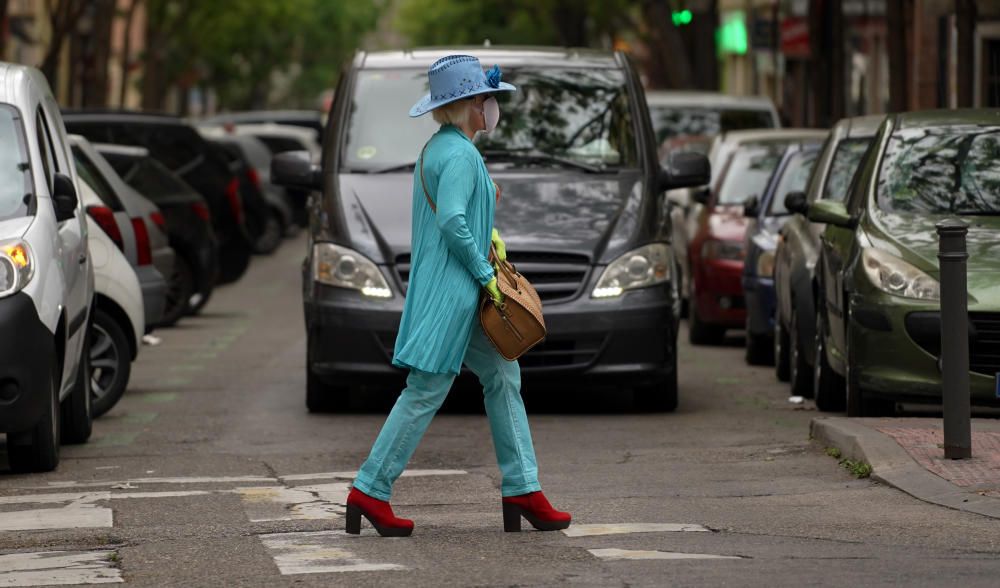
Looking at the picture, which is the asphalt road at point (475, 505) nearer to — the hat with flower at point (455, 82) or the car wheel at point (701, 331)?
the hat with flower at point (455, 82)

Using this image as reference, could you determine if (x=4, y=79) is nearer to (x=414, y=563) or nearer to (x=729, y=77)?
(x=414, y=563)

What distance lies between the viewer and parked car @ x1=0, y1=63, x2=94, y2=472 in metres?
10.0

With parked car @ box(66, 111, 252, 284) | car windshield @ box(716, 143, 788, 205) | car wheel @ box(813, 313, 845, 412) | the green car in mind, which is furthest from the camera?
parked car @ box(66, 111, 252, 284)

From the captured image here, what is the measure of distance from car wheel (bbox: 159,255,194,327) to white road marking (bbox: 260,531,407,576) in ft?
42.1

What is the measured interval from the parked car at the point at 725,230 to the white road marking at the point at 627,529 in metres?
9.36

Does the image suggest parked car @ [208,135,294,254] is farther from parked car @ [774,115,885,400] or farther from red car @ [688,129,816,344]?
parked car @ [774,115,885,400]

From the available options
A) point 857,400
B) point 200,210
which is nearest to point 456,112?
point 857,400

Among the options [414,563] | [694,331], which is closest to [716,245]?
[694,331]

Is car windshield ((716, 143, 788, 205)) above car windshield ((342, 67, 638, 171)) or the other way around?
the other way around

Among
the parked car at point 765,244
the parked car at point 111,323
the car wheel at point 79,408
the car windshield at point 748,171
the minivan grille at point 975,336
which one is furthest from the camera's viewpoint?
the car windshield at point 748,171

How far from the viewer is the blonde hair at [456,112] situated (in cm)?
816

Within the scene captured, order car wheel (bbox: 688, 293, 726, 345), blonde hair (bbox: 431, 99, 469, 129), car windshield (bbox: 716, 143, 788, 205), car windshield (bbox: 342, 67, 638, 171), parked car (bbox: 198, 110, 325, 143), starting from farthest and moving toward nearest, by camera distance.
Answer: parked car (bbox: 198, 110, 325, 143) < car windshield (bbox: 716, 143, 788, 205) < car wheel (bbox: 688, 293, 726, 345) < car windshield (bbox: 342, 67, 638, 171) < blonde hair (bbox: 431, 99, 469, 129)

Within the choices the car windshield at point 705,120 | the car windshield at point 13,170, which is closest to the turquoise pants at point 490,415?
the car windshield at point 13,170

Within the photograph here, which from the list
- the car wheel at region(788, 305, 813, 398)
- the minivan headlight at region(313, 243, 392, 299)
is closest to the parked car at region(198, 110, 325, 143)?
the car wheel at region(788, 305, 813, 398)
